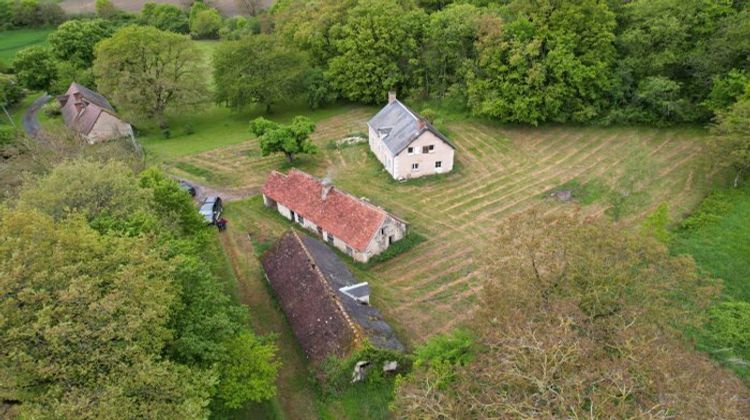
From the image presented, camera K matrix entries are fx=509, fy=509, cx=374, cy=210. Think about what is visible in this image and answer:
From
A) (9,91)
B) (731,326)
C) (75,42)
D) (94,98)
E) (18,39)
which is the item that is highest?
(18,39)

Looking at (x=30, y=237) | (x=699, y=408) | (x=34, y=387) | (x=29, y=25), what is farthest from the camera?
(x=29, y=25)

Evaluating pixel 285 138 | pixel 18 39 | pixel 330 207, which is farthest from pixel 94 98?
pixel 18 39

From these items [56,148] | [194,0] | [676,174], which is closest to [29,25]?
[194,0]

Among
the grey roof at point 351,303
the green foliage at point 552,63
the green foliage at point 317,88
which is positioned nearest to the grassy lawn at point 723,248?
the grey roof at point 351,303

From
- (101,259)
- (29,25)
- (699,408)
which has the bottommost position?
(699,408)

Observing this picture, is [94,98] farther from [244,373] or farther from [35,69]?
[244,373]

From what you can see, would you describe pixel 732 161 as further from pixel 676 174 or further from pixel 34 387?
pixel 34 387

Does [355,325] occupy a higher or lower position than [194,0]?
lower

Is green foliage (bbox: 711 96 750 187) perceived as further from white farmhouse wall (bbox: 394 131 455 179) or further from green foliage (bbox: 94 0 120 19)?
green foliage (bbox: 94 0 120 19)
